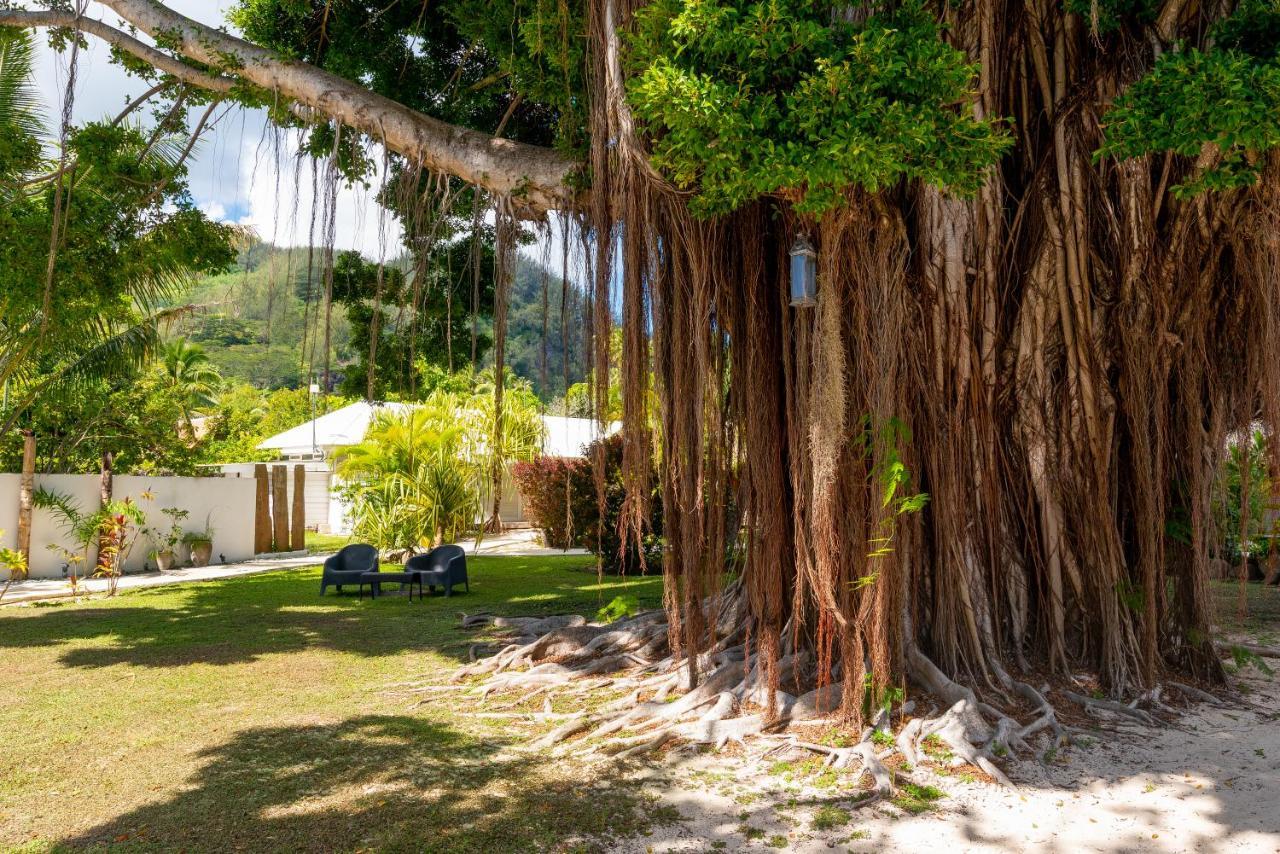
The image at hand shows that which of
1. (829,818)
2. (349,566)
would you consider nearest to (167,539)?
(349,566)

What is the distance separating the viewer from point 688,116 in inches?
139

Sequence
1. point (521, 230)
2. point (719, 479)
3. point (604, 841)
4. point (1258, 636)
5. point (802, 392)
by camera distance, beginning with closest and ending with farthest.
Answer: point (604, 841) < point (802, 392) < point (719, 479) < point (521, 230) < point (1258, 636)

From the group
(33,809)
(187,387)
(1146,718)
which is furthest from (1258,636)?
(187,387)

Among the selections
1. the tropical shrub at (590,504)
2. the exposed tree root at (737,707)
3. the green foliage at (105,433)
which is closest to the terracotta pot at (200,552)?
the green foliage at (105,433)

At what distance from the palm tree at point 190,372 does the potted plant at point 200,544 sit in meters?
9.24

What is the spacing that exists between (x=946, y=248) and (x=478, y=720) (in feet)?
11.6

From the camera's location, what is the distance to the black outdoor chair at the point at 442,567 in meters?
9.98

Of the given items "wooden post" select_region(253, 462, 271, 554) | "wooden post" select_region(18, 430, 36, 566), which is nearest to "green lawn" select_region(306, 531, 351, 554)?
"wooden post" select_region(253, 462, 271, 554)

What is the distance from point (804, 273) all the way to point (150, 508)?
12222 millimetres

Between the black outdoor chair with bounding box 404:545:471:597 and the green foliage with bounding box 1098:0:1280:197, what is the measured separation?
26.0ft

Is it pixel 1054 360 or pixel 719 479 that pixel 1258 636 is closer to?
pixel 1054 360

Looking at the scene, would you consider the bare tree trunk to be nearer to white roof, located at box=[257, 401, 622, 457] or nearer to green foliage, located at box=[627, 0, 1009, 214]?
white roof, located at box=[257, 401, 622, 457]

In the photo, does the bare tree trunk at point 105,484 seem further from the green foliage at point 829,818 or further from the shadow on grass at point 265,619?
the green foliage at point 829,818

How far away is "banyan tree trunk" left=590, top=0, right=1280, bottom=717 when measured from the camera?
4305mm
